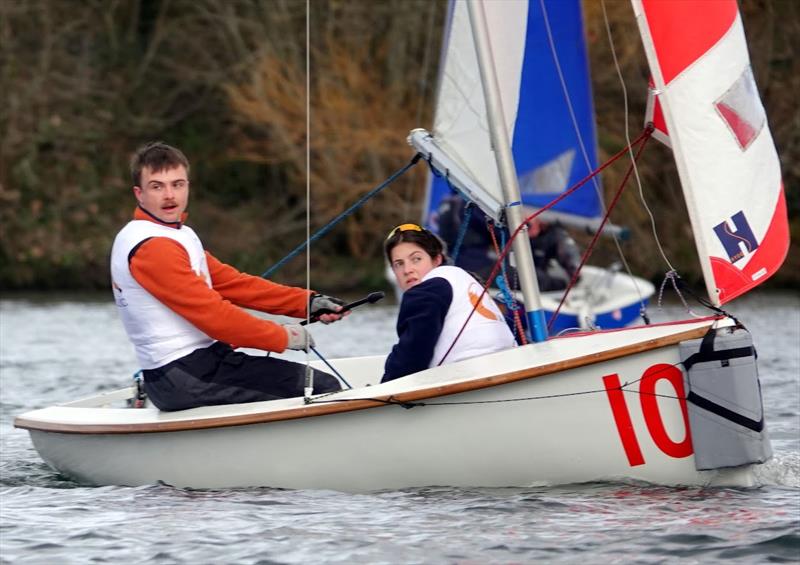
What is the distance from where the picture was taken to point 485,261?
10391 millimetres

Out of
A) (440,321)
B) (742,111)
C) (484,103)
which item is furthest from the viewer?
(484,103)

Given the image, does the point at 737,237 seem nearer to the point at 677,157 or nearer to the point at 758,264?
the point at 758,264

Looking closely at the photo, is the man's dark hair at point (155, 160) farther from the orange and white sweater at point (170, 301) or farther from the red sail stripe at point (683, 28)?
the red sail stripe at point (683, 28)

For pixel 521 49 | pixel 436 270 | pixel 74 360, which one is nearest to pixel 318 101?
pixel 74 360

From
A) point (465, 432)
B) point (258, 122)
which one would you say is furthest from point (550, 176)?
point (258, 122)

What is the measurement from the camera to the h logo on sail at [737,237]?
193 inches

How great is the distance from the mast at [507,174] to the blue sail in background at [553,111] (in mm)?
3718

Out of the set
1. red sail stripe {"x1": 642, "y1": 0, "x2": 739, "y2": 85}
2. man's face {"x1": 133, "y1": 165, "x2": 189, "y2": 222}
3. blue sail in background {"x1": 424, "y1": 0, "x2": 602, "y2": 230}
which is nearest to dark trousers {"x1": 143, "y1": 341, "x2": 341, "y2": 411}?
man's face {"x1": 133, "y1": 165, "x2": 189, "y2": 222}

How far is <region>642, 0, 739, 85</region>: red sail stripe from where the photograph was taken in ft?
16.2

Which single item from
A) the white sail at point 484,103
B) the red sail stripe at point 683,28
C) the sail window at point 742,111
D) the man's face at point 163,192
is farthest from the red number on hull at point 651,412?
the man's face at point 163,192

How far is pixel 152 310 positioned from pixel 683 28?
202 cm

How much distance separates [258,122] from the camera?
1991cm

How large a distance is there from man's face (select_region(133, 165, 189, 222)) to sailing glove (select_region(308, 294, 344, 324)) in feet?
1.95

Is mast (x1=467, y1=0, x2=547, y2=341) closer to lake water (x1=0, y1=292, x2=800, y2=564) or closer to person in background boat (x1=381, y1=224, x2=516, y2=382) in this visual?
person in background boat (x1=381, y1=224, x2=516, y2=382)
